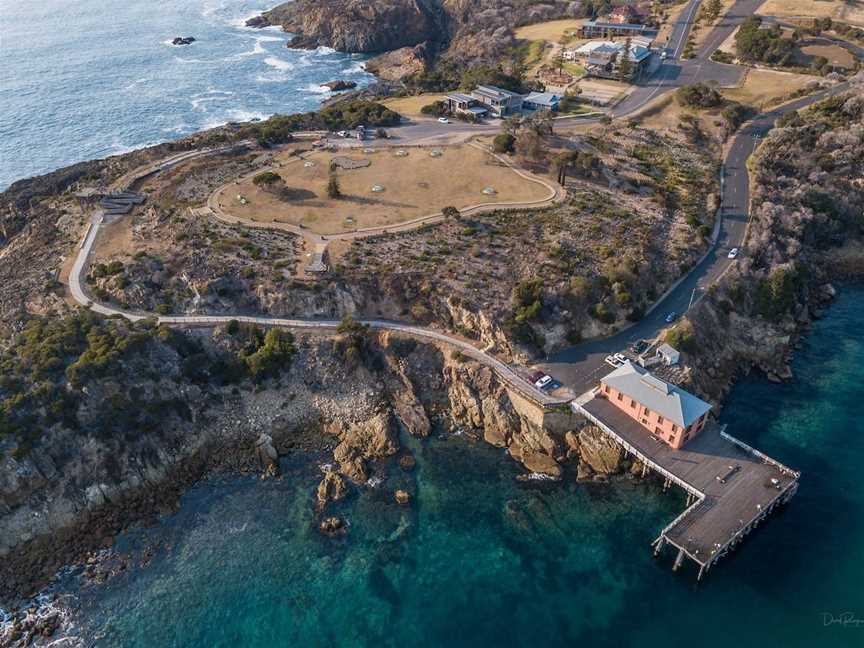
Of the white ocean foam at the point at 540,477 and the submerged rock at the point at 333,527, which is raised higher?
the white ocean foam at the point at 540,477

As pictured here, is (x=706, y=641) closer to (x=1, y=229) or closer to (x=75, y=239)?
(x=75, y=239)

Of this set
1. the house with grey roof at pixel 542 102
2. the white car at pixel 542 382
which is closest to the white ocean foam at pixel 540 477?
the white car at pixel 542 382

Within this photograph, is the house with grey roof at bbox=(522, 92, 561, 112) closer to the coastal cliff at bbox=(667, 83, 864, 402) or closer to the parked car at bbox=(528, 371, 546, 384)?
the coastal cliff at bbox=(667, 83, 864, 402)

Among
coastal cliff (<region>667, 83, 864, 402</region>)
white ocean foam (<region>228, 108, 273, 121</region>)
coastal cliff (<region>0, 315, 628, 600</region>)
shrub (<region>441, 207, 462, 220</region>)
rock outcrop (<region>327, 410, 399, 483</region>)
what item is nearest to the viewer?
coastal cliff (<region>0, 315, 628, 600</region>)

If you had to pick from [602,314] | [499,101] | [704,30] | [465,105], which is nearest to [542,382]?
[602,314]

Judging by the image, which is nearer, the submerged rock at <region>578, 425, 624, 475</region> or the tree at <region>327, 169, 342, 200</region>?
the submerged rock at <region>578, 425, 624, 475</region>

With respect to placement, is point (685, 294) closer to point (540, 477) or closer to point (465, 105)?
point (540, 477)

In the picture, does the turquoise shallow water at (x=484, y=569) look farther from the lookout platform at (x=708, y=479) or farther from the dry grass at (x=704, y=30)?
the dry grass at (x=704, y=30)

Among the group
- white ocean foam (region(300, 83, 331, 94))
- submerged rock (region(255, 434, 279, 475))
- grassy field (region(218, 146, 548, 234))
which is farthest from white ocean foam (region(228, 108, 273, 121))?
submerged rock (region(255, 434, 279, 475))
